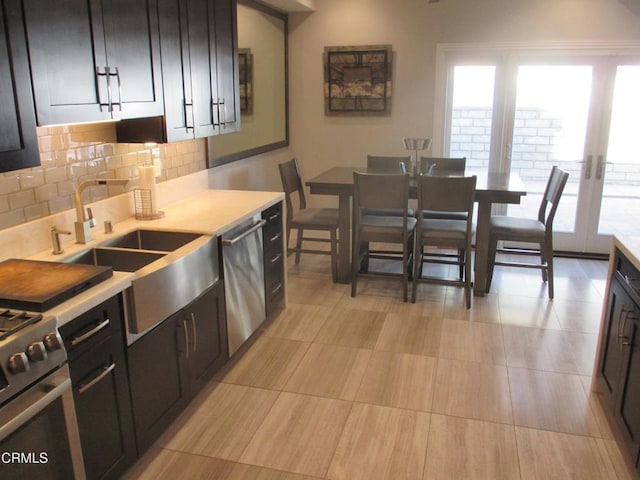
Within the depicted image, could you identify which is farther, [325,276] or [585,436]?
[325,276]

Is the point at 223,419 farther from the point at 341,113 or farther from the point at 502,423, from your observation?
the point at 341,113

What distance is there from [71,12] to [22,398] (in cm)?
144

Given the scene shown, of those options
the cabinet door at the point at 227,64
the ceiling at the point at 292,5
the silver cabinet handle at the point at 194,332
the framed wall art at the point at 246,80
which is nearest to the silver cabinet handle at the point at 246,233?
the silver cabinet handle at the point at 194,332

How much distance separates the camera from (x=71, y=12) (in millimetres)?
2078

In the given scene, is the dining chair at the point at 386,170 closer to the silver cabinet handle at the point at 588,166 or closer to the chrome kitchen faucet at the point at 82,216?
the silver cabinet handle at the point at 588,166

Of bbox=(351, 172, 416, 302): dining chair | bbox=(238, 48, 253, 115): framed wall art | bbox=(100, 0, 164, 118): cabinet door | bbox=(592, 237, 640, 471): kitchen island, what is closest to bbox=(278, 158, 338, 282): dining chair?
bbox=(351, 172, 416, 302): dining chair

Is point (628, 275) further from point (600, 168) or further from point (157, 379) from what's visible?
point (600, 168)

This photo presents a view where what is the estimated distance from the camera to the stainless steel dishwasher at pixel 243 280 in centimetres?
302

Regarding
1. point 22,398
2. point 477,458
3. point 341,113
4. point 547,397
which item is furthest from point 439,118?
point 22,398

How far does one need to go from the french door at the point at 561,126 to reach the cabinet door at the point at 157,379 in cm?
393

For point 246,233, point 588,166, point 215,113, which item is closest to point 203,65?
point 215,113

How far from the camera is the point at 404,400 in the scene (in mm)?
2857

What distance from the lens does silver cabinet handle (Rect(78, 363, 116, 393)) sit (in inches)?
74.0

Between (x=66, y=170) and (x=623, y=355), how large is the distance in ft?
9.01
